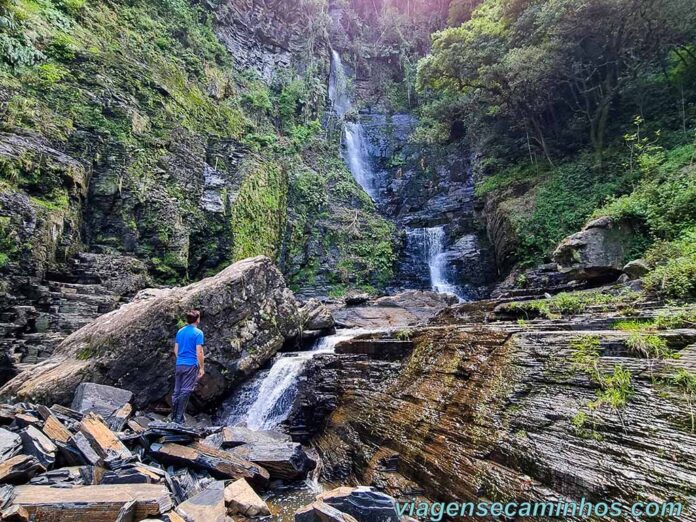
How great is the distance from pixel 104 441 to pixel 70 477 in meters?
0.60

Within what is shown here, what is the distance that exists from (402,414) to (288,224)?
16.7 m

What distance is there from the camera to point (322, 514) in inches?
123

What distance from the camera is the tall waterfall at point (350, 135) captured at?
2949 centimetres

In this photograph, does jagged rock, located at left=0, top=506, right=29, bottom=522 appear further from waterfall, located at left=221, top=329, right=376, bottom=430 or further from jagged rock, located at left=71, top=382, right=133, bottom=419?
waterfall, located at left=221, top=329, right=376, bottom=430

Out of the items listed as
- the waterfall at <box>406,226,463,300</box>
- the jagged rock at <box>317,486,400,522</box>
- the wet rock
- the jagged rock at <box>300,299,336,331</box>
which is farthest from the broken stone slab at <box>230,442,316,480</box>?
the waterfall at <box>406,226,463,300</box>

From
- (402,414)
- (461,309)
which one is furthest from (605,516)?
(461,309)

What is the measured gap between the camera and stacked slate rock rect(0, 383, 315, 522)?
9.68 feet

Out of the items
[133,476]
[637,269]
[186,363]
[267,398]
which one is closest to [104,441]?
[133,476]

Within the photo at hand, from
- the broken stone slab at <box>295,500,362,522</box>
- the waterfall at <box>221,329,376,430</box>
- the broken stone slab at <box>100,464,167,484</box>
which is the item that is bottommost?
the waterfall at <box>221,329,376,430</box>

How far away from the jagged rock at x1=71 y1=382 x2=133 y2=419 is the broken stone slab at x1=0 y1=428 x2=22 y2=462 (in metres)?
1.37

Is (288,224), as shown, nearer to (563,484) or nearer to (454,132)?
(454,132)

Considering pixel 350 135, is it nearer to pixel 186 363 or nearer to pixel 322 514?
pixel 186 363

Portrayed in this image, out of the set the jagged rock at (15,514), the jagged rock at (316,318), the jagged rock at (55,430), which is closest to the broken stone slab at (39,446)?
the jagged rock at (55,430)

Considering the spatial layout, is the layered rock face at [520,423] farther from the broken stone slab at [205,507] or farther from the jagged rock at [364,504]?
the broken stone slab at [205,507]
